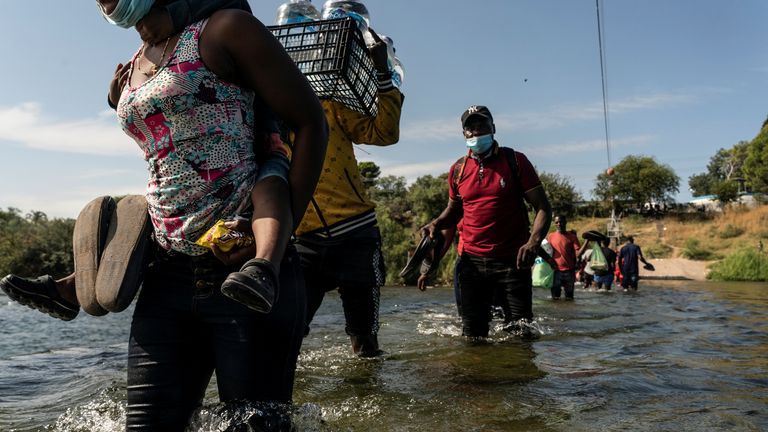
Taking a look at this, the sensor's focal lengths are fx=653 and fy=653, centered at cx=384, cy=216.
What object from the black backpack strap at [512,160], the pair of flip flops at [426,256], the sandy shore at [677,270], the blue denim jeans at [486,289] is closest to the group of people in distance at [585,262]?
the blue denim jeans at [486,289]

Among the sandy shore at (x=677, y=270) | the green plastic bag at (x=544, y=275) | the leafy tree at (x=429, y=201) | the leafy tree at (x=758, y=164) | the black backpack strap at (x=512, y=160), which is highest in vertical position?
the leafy tree at (x=758, y=164)

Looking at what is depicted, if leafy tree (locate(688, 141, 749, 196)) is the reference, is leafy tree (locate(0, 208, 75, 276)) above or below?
below

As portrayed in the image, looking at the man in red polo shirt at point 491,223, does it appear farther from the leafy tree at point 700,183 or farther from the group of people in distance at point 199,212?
the leafy tree at point 700,183

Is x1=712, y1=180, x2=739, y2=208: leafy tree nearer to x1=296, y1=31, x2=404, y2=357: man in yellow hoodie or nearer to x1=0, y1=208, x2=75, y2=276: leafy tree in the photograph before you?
x1=0, y1=208, x2=75, y2=276: leafy tree

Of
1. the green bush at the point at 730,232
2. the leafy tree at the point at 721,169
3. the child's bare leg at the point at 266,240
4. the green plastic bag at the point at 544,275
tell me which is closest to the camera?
the child's bare leg at the point at 266,240

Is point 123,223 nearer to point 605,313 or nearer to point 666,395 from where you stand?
point 666,395

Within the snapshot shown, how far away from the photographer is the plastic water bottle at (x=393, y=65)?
13.0 feet

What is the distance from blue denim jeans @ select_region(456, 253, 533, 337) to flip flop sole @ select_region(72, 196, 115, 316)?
3.70m

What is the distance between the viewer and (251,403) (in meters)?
1.99

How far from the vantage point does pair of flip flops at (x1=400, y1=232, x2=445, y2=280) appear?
5.34 m

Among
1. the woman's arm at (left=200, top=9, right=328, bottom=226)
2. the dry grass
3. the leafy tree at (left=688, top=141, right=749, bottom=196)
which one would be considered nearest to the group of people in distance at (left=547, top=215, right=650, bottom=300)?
the woman's arm at (left=200, top=9, right=328, bottom=226)

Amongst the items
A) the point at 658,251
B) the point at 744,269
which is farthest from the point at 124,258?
the point at 658,251

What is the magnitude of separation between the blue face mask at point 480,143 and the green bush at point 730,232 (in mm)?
38152

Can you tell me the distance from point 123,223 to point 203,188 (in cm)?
36
